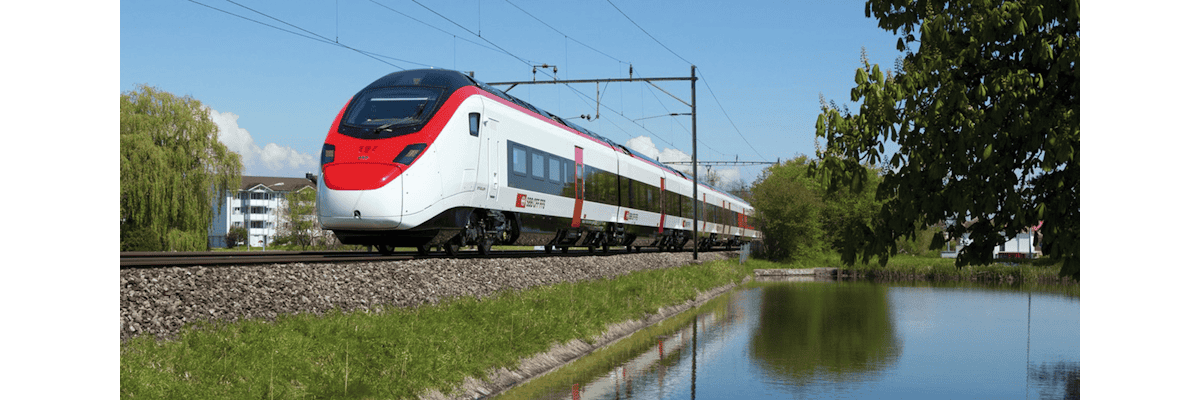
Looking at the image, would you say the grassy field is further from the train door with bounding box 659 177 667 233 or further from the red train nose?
the train door with bounding box 659 177 667 233

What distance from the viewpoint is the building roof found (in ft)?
465

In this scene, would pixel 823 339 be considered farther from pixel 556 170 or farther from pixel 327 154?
pixel 327 154

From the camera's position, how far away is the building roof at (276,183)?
5581 inches

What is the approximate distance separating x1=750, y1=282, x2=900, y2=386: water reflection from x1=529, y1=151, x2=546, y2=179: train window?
5.94 metres

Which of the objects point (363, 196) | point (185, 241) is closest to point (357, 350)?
point (363, 196)

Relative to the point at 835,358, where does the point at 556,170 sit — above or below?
above

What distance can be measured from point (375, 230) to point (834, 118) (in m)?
11.3

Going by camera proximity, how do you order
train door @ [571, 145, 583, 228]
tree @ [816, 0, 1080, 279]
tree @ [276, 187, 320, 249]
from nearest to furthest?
tree @ [816, 0, 1080, 279] < train door @ [571, 145, 583, 228] < tree @ [276, 187, 320, 249]

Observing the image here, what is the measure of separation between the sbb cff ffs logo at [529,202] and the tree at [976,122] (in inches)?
572

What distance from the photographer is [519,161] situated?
20.9m

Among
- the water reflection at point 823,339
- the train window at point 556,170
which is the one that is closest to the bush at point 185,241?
the train window at point 556,170

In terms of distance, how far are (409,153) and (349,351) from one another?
6694mm

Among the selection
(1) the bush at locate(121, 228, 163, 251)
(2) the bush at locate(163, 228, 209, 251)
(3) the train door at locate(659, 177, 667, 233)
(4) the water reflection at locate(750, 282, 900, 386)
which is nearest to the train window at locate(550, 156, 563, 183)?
(4) the water reflection at locate(750, 282, 900, 386)

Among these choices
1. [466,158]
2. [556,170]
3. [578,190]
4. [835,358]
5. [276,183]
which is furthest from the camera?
[276,183]
